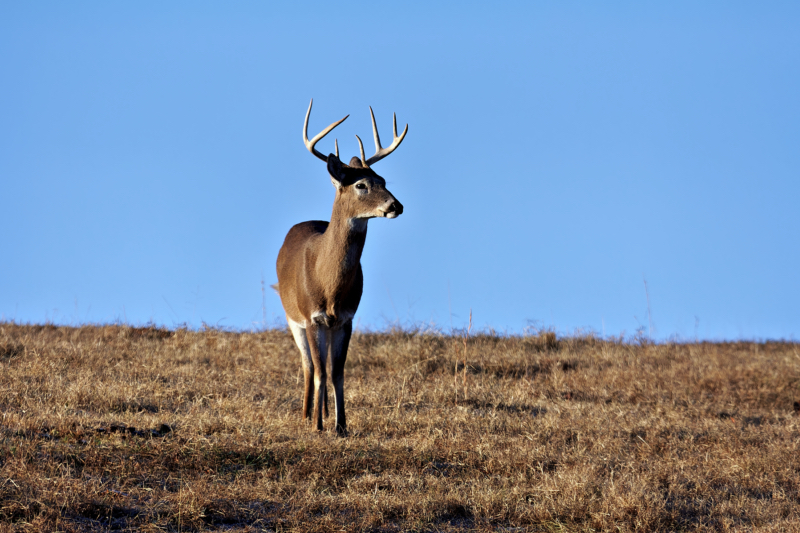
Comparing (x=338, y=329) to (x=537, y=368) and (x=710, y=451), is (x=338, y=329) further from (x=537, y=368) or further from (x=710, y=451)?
(x=537, y=368)

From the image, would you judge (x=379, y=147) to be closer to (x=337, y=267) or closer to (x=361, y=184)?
(x=361, y=184)

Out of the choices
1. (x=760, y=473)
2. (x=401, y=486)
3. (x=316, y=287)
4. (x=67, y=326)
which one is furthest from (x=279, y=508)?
(x=67, y=326)

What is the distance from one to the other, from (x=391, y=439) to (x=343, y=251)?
5.89 feet

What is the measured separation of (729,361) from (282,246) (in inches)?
296

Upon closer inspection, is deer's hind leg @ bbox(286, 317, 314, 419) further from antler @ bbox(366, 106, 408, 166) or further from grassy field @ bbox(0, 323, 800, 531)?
antler @ bbox(366, 106, 408, 166)

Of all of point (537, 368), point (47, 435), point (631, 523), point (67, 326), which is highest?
point (67, 326)

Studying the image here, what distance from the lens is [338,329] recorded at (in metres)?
7.93

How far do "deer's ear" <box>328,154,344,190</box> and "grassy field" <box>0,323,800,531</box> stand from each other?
2350 millimetres

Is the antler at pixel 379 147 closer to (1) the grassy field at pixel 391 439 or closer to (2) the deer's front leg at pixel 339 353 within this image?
(2) the deer's front leg at pixel 339 353

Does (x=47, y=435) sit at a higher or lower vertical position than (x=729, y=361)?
lower

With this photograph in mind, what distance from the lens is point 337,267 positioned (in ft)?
24.6

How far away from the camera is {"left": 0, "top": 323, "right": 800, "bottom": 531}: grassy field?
16.4 ft

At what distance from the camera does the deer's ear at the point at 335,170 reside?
754cm

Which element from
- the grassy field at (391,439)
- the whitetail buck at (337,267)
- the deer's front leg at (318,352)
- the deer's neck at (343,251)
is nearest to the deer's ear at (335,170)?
the whitetail buck at (337,267)
